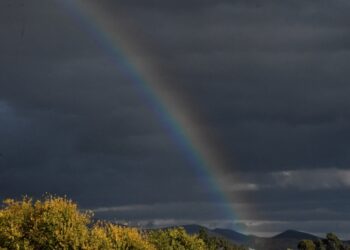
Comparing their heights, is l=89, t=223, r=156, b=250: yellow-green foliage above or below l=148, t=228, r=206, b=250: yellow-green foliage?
below

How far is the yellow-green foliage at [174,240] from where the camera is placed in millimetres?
133500

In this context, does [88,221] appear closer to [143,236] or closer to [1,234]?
[1,234]

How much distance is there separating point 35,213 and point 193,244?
155ft

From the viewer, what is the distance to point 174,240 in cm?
13562

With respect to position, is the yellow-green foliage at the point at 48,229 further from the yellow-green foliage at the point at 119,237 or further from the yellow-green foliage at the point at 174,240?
the yellow-green foliage at the point at 174,240

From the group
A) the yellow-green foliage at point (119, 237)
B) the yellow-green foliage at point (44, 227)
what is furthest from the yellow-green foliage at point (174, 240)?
the yellow-green foliage at point (44, 227)

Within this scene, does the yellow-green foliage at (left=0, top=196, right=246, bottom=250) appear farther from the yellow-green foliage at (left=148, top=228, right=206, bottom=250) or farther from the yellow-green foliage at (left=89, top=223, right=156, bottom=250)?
the yellow-green foliage at (left=148, top=228, right=206, bottom=250)

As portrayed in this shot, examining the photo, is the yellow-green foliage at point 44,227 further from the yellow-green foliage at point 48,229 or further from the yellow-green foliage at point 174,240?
the yellow-green foliage at point 174,240

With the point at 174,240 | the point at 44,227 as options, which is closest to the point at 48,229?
the point at 44,227

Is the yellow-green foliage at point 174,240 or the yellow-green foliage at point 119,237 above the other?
the yellow-green foliage at point 174,240

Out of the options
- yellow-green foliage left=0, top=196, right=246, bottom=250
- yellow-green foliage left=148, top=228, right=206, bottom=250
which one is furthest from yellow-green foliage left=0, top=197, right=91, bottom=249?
yellow-green foliage left=148, top=228, right=206, bottom=250

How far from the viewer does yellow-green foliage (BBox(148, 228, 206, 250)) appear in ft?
438

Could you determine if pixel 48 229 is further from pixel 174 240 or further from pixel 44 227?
pixel 174 240

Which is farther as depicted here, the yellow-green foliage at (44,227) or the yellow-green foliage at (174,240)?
the yellow-green foliage at (174,240)
